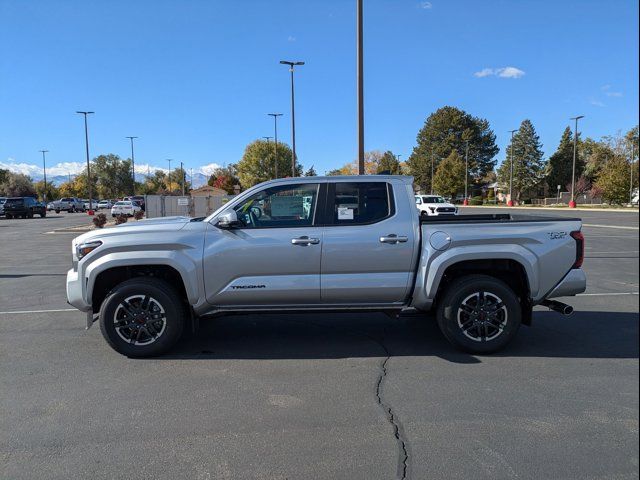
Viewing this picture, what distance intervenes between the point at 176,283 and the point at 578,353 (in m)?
4.51

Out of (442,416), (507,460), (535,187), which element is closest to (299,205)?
(442,416)

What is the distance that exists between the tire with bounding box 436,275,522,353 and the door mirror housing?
238 centimetres

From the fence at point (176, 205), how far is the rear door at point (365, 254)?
2373cm

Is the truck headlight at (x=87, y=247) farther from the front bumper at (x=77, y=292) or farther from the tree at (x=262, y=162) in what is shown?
the tree at (x=262, y=162)

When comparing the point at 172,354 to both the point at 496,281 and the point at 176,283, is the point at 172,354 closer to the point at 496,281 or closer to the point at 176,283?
the point at 176,283

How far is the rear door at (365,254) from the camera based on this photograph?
201 inches

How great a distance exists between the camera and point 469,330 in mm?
5180

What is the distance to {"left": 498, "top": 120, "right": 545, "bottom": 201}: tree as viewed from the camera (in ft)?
285

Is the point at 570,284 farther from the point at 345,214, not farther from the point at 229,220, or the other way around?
the point at 229,220

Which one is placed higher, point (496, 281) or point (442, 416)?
point (496, 281)

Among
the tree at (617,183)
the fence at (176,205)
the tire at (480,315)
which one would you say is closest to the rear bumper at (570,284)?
→ the tire at (480,315)

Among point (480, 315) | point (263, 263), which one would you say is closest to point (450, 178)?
point (480, 315)

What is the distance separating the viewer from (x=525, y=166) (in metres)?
87.4

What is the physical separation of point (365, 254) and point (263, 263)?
42.9 inches
